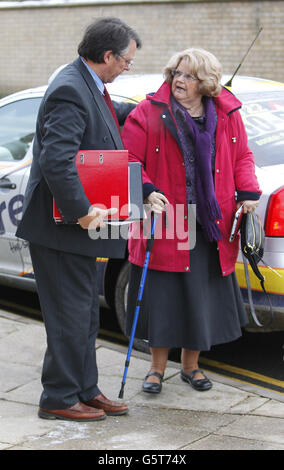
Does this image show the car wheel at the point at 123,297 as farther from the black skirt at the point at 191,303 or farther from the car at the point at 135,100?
the black skirt at the point at 191,303

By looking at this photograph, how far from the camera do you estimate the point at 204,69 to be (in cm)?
398

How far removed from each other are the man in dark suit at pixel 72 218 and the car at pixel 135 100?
37.2 inches

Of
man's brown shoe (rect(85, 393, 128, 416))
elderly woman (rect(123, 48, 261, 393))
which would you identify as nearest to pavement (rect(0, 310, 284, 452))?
man's brown shoe (rect(85, 393, 128, 416))

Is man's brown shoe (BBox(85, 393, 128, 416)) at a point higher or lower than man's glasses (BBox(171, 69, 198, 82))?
lower

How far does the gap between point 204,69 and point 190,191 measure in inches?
24.9

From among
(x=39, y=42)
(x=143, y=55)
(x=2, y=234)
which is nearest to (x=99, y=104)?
(x=2, y=234)

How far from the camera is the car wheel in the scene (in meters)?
4.92

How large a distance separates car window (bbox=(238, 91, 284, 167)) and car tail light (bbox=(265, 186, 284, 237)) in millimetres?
334

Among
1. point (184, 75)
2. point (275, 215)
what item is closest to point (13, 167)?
point (184, 75)

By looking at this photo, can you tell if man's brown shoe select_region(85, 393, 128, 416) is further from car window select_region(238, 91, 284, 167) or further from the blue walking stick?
car window select_region(238, 91, 284, 167)

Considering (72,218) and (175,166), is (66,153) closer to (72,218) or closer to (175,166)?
(72,218)

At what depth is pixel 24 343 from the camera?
4.97m

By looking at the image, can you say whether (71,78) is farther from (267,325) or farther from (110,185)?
(267,325)
